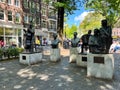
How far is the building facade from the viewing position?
27.7 metres

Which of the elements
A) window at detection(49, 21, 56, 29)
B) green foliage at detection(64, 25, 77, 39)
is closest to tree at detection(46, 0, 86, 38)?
window at detection(49, 21, 56, 29)

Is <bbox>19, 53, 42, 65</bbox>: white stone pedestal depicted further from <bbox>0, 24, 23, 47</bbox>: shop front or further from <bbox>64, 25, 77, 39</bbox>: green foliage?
<bbox>64, 25, 77, 39</bbox>: green foliage

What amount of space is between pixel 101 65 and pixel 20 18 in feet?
86.6

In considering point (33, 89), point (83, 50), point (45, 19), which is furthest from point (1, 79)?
point (45, 19)

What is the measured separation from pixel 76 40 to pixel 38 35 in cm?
2717

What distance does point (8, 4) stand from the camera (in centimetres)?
2866

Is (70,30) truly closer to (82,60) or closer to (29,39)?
(29,39)

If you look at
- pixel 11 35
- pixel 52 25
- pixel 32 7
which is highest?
pixel 32 7

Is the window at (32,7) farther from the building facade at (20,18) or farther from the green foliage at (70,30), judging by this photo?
the green foliage at (70,30)

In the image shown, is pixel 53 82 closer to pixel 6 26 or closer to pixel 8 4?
pixel 6 26

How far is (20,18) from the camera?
31406mm

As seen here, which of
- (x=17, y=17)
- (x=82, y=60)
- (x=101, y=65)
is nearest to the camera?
(x=101, y=65)

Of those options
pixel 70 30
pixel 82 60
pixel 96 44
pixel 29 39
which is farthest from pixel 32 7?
pixel 70 30

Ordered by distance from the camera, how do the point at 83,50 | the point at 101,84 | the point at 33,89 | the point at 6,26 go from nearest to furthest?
the point at 33,89
the point at 101,84
the point at 83,50
the point at 6,26
